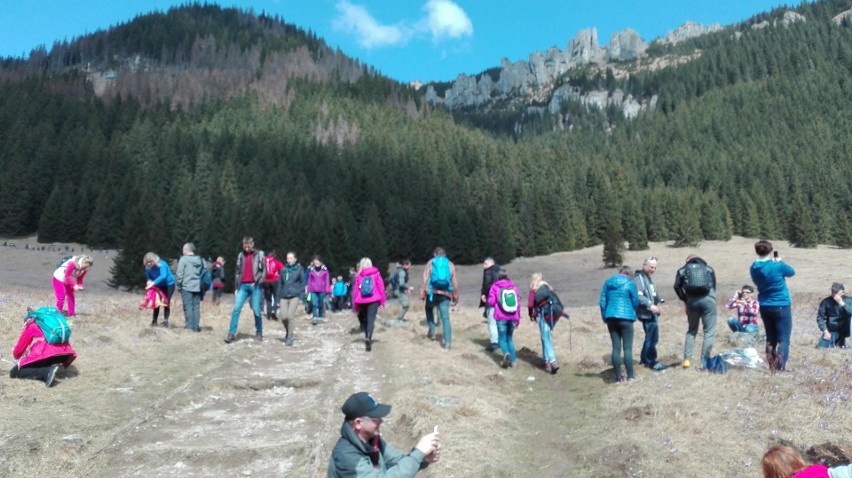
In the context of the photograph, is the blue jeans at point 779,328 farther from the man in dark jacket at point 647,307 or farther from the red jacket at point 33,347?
the red jacket at point 33,347

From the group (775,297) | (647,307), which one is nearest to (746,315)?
(647,307)

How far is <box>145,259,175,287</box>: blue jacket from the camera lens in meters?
15.1

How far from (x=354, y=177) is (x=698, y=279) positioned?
89323 millimetres

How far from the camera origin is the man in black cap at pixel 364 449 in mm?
4227

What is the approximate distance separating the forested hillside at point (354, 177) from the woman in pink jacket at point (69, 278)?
44.2 metres

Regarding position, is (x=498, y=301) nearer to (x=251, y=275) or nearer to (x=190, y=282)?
(x=251, y=275)

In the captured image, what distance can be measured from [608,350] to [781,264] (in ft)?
20.1

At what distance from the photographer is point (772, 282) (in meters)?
10.1

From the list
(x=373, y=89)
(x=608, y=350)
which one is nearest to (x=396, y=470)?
(x=608, y=350)

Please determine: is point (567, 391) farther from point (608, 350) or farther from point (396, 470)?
point (396, 470)

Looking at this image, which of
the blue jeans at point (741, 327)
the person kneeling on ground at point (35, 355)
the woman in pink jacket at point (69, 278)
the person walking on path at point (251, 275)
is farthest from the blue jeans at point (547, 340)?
the woman in pink jacket at point (69, 278)

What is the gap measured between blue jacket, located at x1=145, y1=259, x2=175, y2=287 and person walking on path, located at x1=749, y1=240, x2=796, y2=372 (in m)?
13.7

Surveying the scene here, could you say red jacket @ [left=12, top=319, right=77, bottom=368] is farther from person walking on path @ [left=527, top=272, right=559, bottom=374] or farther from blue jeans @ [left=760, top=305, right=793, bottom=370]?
blue jeans @ [left=760, top=305, right=793, bottom=370]

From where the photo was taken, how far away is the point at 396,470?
4.21m
